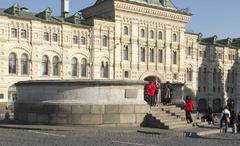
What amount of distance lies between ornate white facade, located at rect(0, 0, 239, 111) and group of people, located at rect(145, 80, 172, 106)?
26.6 m

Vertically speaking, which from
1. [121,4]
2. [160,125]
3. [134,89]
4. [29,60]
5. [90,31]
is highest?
[121,4]

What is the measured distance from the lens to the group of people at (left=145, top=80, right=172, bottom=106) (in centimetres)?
2264

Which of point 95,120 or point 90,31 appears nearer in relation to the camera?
point 95,120

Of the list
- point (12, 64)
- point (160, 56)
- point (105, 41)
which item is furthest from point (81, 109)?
point (160, 56)

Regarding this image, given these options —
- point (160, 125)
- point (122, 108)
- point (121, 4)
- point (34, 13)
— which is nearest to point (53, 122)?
point (122, 108)

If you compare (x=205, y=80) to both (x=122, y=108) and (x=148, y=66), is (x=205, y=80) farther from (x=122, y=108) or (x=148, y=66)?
(x=122, y=108)

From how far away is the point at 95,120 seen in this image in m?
19.7

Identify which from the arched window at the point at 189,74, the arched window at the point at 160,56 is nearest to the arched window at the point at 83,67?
the arched window at the point at 160,56

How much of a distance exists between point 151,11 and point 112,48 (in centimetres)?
855

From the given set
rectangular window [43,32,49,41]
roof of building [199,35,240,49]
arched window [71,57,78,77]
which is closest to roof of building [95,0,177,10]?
roof of building [199,35,240,49]

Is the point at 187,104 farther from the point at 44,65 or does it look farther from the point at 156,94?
the point at 44,65

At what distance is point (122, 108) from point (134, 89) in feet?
3.96

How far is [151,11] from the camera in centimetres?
5978

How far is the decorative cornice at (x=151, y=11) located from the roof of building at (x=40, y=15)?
18.2 ft
